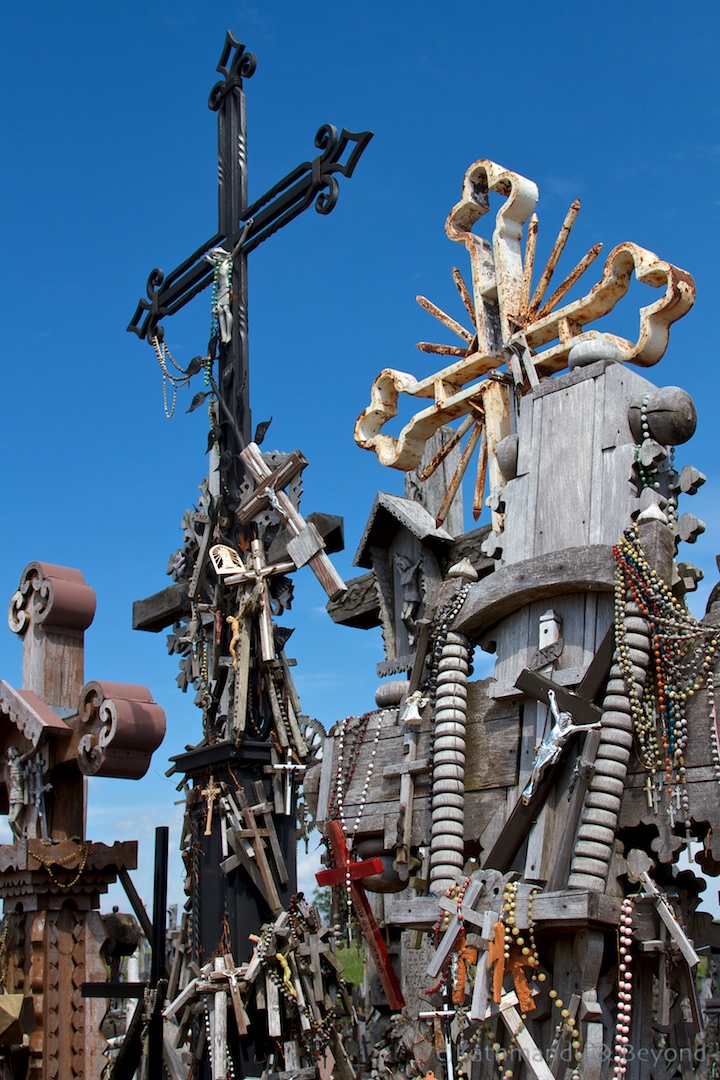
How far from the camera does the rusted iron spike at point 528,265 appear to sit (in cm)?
652

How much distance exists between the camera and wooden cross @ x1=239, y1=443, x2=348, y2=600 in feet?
23.5

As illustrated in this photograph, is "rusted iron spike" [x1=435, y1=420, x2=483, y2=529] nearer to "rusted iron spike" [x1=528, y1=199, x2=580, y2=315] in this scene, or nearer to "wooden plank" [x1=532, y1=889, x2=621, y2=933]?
"rusted iron spike" [x1=528, y1=199, x2=580, y2=315]

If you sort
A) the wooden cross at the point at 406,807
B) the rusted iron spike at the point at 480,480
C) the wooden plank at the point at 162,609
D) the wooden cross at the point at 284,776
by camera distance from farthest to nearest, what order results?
1. the wooden plank at the point at 162,609
2. the wooden cross at the point at 284,776
3. the rusted iron spike at the point at 480,480
4. the wooden cross at the point at 406,807

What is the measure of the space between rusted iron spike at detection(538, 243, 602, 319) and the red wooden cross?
2728 mm

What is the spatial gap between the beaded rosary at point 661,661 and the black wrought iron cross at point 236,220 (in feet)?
14.0

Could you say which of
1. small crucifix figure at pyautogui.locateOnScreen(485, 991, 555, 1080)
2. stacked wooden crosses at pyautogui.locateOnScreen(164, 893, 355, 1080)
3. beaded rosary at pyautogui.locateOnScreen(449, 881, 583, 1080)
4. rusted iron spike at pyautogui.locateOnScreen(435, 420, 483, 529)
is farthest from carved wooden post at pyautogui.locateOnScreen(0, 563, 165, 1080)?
small crucifix figure at pyautogui.locateOnScreen(485, 991, 555, 1080)

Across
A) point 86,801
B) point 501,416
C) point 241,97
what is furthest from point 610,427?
point 241,97

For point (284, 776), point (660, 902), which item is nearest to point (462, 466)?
point (284, 776)

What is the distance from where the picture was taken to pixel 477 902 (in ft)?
15.3

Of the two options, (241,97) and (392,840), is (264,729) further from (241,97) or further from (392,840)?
(241,97)

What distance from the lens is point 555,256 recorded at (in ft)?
21.7

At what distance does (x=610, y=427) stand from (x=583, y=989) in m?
2.05

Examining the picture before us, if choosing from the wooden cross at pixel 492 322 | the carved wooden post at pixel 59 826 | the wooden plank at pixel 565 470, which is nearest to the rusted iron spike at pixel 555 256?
the wooden cross at pixel 492 322

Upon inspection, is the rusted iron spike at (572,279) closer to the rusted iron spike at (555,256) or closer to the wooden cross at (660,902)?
the rusted iron spike at (555,256)
